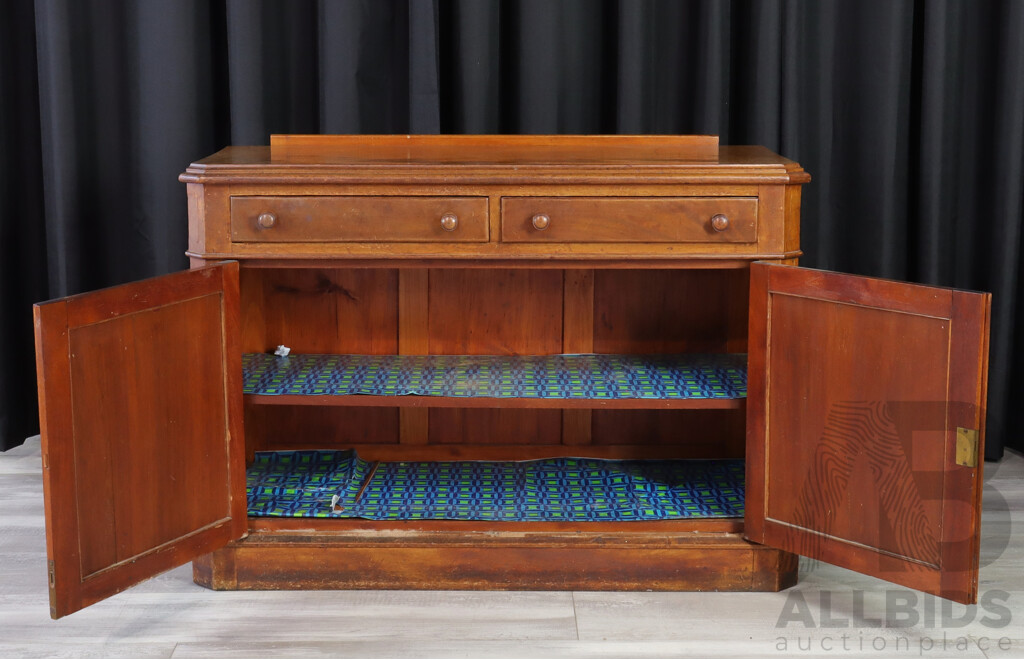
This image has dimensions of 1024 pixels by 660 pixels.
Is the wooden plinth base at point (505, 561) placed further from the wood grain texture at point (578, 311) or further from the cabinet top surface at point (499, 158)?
the cabinet top surface at point (499, 158)

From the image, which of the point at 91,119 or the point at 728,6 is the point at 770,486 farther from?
the point at 91,119

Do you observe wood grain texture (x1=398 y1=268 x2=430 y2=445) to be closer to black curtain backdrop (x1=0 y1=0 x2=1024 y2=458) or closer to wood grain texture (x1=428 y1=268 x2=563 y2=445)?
wood grain texture (x1=428 y1=268 x2=563 y2=445)

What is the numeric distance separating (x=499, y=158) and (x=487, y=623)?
93cm

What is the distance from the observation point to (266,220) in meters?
2.16

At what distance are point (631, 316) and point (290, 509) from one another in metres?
0.90

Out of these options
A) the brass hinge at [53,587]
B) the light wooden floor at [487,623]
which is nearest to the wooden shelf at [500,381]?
the light wooden floor at [487,623]

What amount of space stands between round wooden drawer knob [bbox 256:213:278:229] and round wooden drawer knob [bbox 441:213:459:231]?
328 mm

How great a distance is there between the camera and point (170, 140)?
9.73 feet

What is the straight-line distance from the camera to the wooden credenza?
1919 mm

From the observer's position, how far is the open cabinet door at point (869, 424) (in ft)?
6.29

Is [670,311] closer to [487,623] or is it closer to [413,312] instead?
[413,312]

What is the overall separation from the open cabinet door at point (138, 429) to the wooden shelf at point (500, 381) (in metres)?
0.17

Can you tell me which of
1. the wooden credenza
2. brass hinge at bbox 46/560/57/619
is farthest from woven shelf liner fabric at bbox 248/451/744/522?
brass hinge at bbox 46/560/57/619

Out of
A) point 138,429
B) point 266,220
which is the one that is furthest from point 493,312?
point 138,429
